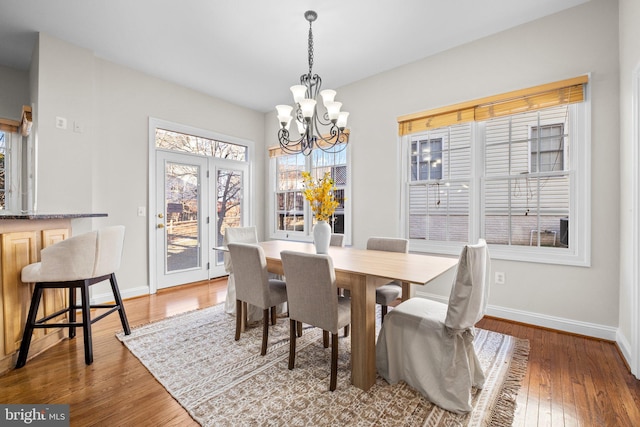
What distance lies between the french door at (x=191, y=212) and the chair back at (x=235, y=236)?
4.43 ft

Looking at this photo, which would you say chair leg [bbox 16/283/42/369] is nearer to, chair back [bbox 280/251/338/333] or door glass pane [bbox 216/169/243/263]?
chair back [bbox 280/251/338/333]

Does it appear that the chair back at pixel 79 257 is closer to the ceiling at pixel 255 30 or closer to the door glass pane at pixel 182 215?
the door glass pane at pixel 182 215

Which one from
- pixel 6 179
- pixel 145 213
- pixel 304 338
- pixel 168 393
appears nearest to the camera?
pixel 168 393

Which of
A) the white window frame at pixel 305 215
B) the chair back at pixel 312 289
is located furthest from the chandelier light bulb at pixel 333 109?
the white window frame at pixel 305 215

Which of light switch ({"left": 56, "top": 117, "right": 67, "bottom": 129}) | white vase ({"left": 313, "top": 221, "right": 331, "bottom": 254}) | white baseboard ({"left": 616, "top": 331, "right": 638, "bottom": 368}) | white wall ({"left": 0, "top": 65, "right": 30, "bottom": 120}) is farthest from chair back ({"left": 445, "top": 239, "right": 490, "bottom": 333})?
white wall ({"left": 0, "top": 65, "right": 30, "bottom": 120})

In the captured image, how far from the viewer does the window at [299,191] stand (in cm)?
419

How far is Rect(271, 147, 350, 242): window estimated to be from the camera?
165 inches

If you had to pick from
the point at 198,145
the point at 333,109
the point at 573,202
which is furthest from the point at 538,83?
the point at 198,145

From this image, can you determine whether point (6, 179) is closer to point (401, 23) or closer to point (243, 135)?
point (243, 135)

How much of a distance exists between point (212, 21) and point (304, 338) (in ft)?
9.91

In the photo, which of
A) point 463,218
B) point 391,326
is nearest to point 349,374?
point 391,326

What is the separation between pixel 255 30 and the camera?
9.32ft

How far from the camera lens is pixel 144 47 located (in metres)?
3.16

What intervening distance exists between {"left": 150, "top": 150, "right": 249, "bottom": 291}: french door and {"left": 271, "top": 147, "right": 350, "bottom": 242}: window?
66 centimetres
